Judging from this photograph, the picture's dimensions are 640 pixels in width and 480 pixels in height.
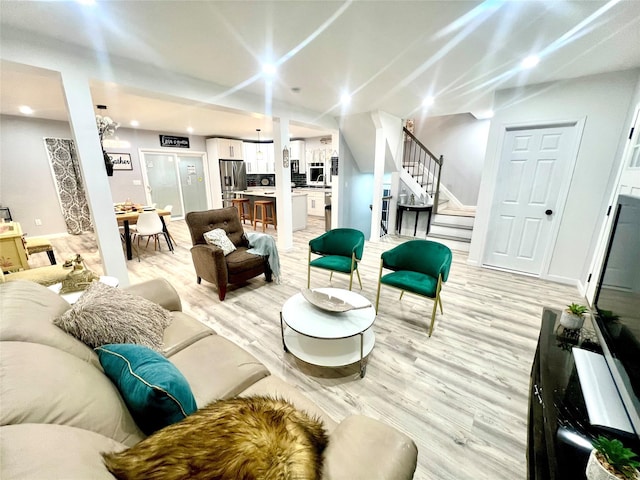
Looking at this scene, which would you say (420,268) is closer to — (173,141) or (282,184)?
(282,184)

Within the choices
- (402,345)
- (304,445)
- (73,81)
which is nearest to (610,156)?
(402,345)

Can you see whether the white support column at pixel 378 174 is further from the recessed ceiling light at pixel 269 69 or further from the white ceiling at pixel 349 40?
the recessed ceiling light at pixel 269 69

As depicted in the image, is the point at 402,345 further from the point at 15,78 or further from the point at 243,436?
the point at 15,78

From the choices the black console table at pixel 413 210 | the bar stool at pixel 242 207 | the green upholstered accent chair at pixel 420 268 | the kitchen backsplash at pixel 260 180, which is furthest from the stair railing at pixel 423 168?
the kitchen backsplash at pixel 260 180

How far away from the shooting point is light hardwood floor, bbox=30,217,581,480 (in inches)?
54.9

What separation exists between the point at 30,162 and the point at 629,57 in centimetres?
925

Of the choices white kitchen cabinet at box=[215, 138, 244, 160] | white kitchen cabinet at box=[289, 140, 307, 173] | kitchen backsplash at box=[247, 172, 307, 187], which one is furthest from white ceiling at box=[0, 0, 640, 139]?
kitchen backsplash at box=[247, 172, 307, 187]

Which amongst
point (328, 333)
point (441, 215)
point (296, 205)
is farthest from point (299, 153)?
point (328, 333)

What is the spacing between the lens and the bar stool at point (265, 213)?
20.0ft

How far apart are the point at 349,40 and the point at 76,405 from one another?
2788 millimetres

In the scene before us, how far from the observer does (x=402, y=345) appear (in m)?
2.16

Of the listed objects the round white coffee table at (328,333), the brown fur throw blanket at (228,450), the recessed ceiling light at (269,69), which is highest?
the recessed ceiling light at (269,69)

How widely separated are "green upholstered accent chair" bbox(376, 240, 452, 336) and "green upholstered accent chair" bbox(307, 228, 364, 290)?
0.34 meters

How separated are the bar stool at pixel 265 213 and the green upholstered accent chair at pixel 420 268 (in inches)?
154
